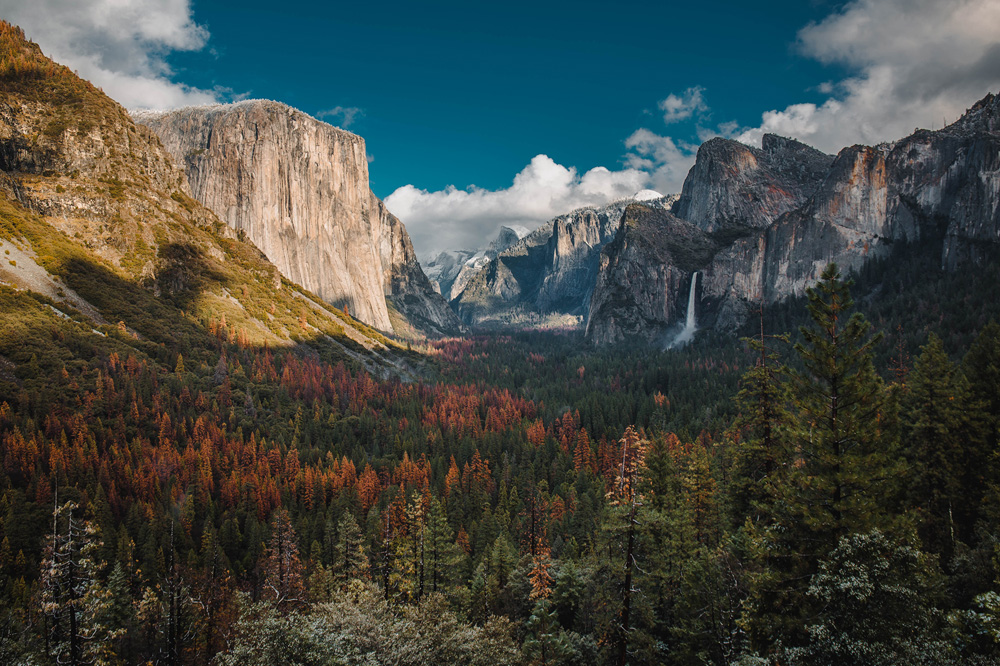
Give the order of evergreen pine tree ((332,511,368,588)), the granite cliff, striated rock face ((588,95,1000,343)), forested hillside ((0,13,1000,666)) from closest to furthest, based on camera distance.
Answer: forested hillside ((0,13,1000,666))
evergreen pine tree ((332,511,368,588))
the granite cliff
striated rock face ((588,95,1000,343))

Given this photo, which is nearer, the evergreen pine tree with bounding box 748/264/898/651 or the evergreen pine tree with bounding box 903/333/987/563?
the evergreen pine tree with bounding box 748/264/898/651

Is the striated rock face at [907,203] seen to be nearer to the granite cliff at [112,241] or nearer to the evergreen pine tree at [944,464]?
the evergreen pine tree at [944,464]

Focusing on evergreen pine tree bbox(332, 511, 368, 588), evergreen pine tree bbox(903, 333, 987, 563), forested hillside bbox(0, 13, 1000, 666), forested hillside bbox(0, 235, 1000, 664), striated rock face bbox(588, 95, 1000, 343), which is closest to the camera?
forested hillside bbox(0, 235, 1000, 664)

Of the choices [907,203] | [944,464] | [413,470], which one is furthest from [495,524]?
[907,203]

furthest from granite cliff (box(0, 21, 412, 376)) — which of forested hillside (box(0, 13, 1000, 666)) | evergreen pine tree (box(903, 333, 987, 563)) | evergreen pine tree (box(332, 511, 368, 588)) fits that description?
evergreen pine tree (box(903, 333, 987, 563))

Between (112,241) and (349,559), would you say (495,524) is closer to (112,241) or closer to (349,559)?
(349,559)

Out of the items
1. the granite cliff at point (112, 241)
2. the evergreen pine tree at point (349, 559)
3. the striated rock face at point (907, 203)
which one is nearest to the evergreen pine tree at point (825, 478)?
the evergreen pine tree at point (349, 559)

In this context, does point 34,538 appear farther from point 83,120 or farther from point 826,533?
point 83,120

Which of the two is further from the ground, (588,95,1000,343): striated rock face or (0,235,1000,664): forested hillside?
(588,95,1000,343): striated rock face

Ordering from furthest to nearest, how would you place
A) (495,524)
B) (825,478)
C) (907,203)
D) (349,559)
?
(907,203)
(495,524)
(349,559)
(825,478)

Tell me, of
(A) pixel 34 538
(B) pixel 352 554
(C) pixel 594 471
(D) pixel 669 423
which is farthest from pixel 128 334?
(D) pixel 669 423

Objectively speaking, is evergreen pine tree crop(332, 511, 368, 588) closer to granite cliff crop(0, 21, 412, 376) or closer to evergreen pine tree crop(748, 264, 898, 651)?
evergreen pine tree crop(748, 264, 898, 651)

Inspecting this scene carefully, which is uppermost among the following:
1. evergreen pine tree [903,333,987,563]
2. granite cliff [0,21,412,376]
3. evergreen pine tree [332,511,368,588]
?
granite cliff [0,21,412,376]
